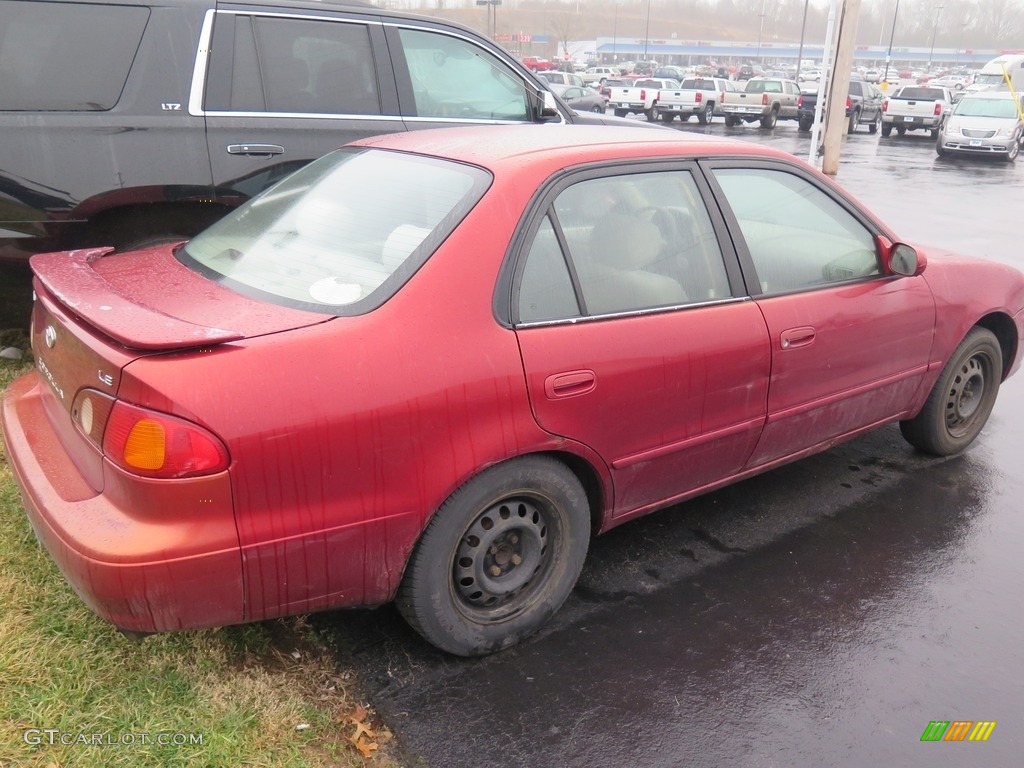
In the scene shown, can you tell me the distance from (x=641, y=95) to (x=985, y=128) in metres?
13.8

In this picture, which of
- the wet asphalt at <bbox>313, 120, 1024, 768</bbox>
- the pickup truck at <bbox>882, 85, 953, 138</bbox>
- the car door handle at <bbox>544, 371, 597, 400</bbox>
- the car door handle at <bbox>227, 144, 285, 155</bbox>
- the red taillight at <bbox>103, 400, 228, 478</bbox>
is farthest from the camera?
the pickup truck at <bbox>882, 85, 953, 138</bbox>

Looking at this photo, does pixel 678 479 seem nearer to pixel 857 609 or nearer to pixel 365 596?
pixel 857 609

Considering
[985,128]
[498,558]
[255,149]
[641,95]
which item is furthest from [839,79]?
[641,95]


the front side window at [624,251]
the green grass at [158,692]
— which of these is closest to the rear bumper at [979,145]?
the front side window at [624,251]

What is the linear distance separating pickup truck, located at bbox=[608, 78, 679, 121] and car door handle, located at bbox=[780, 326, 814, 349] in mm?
31011

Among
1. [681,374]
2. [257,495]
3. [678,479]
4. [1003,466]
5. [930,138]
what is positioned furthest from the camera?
[930,138]

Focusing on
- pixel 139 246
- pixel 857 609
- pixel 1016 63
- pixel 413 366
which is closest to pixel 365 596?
pixel 413 366

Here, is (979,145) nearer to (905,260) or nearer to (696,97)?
(696,97)

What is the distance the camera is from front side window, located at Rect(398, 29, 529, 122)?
18.3 feet

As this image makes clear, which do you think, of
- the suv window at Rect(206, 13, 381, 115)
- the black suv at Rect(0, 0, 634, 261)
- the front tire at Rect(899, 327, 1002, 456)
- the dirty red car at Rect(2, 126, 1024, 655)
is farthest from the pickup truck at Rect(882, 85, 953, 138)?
the dirty red car at Rect(2, 126, 1024, 655)

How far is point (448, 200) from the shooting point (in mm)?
2824

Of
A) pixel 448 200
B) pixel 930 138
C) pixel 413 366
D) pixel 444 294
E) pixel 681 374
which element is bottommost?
pixel 930 138

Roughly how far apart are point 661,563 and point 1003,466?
2259 mm

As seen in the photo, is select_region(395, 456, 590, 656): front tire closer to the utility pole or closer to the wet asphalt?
the wet asphalt
